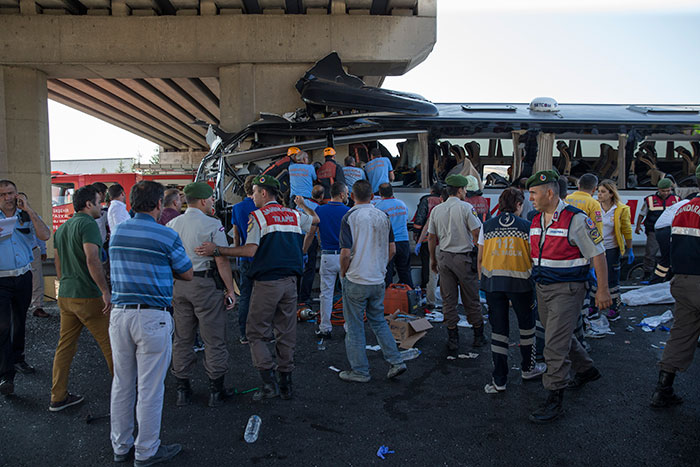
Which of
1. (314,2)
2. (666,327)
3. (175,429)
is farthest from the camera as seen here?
(314,2)

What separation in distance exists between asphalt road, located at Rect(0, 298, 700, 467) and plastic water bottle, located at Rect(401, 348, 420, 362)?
0.27 feet

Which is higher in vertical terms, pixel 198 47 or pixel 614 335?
pixel 198 47

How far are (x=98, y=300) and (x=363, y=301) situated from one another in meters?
2.44

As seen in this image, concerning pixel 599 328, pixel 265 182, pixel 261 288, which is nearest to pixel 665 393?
pixel 599 328

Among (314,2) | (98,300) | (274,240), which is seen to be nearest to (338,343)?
(274,240)

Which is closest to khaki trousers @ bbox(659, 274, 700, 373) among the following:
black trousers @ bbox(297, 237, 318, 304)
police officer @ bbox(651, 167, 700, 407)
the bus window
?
police officer @ bbox(651, 167, 700, 407)

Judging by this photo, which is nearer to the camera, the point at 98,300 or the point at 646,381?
the point at 98,300

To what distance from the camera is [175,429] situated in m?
3.69

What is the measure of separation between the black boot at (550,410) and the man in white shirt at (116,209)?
16.1ft

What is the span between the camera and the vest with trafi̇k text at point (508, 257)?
13.6 feet

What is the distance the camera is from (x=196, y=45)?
32.4 ft

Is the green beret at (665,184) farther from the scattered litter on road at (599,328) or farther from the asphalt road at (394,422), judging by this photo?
the asphalt road at (394,422)

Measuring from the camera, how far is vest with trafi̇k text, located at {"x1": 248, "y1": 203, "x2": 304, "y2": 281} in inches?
164

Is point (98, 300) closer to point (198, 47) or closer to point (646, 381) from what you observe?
point (646, 381)
